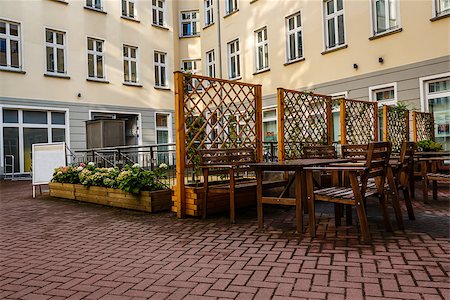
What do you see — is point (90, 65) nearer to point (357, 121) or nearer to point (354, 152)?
point (357, 121)

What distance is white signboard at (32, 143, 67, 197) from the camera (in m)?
8.42

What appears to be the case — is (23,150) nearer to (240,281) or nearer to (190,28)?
(190,28)

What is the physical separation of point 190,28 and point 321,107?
1415 centimetres

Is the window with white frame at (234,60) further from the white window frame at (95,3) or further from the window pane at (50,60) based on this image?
the window pane at (50,60)

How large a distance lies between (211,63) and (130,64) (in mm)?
3938

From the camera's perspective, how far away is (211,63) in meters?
18.7

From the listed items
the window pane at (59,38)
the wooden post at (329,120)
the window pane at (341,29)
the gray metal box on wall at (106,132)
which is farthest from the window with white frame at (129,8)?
the wooden post at (329,120)

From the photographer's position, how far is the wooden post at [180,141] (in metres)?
5.25

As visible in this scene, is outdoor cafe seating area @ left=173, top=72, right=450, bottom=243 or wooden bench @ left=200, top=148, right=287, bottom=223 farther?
wooden bench @ left=200, top=148, right=287, bottom=223

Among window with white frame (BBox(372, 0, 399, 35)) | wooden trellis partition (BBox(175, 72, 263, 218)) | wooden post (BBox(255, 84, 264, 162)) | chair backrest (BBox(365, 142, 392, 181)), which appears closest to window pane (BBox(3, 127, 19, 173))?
wooden trellis partition (BBox(175, 72, 263, 218))

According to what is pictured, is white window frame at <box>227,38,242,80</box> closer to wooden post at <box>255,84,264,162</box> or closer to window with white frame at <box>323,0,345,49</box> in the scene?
window with white frame at <box>323,0,345,49</box>

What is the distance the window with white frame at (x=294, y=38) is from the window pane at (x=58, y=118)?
9.11m

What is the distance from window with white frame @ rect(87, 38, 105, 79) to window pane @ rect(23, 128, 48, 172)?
3.17 metres

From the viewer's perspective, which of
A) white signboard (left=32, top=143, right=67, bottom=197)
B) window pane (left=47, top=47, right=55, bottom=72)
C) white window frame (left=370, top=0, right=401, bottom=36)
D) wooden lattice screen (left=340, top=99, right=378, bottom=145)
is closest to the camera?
wooden lattice screen (left=340, top=99, right=378, bottom=145)
